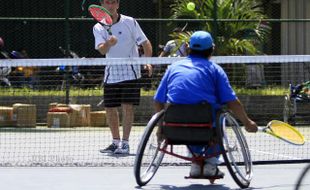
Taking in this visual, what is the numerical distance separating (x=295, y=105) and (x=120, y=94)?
5841mm

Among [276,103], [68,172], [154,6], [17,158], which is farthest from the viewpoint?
[154,6]

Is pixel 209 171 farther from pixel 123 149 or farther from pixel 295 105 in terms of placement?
pixel 295 105

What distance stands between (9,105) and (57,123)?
4.57ft

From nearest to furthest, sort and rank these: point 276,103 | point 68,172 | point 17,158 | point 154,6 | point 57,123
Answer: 1. point 68,172
2. point 17,158
3. point 57,123
4. point 276,103
5. point 154,6

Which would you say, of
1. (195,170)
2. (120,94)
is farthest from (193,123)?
(120,94)

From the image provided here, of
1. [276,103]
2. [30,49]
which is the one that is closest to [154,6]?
[30,49]

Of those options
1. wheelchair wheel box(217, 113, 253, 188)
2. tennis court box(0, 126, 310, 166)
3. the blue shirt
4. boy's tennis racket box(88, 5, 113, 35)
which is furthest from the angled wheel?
the blue shirt

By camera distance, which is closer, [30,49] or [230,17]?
[230,17]

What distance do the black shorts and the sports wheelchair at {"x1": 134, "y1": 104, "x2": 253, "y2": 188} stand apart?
2.92 m

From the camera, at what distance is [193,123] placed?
8.20 metres

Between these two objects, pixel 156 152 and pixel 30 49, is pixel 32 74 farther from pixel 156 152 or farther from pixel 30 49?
pixel 156 152

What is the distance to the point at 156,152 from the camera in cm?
852

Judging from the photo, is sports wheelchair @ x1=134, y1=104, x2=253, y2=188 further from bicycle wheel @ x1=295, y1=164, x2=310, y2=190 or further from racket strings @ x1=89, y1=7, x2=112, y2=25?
racket strings @ x1=89, y1=7, x2=112, y2=25

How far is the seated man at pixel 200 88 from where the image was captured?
832 cm
